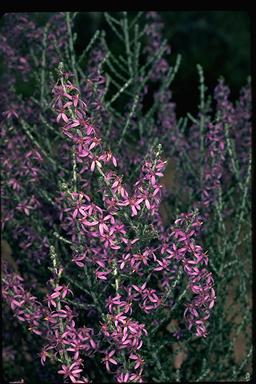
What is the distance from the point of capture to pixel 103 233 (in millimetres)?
1920

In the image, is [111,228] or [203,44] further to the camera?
[203,44]

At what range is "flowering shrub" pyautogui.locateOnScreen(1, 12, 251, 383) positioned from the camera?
196 cm

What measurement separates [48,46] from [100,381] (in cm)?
139

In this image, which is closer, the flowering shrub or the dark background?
the flowering shrub

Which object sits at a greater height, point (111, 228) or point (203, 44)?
point (111, 228)

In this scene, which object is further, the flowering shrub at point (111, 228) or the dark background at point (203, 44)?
the dark background at point (203, 44)

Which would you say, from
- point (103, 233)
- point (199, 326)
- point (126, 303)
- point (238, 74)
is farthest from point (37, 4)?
point (238, 74)

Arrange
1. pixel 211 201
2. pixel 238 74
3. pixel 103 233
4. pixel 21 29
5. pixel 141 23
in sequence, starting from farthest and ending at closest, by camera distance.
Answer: pixel 141 23
pixel 238 74
pixel 21 29
pixel 211 201
pixel 103 233

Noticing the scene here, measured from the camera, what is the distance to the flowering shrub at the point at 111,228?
1963mm

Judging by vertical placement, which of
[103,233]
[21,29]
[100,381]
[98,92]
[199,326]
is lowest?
[100,381]

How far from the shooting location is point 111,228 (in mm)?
1914

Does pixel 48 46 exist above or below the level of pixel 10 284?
above

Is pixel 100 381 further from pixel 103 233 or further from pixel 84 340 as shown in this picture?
pixel 103 233

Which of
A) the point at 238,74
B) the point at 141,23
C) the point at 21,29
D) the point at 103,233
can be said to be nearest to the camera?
the point at 103,233
